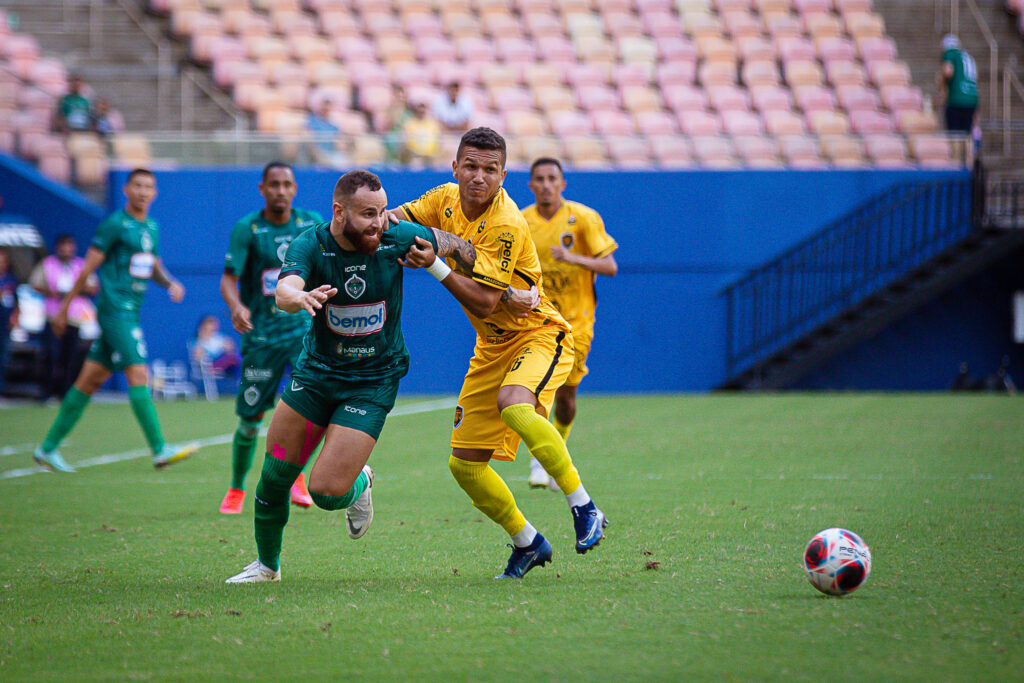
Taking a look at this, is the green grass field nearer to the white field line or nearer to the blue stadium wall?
the white field line

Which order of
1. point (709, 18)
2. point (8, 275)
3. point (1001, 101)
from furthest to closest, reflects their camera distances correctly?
point (709, 18) → point (1001, 101) → point (8, 275)

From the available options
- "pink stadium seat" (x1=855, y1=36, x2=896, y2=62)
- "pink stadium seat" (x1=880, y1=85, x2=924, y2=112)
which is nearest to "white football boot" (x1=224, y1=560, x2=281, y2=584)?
"pink stadium seat" (x1=880, y1=85, x2=924, y2=112)

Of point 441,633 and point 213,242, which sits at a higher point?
point 441,633

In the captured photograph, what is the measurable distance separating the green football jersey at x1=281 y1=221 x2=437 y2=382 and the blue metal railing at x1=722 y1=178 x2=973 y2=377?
14480 millimetres

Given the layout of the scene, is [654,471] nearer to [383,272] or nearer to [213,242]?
[383,272]

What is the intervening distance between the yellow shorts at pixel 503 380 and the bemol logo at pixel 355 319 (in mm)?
703

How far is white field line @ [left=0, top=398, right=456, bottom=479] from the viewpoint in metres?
9.62

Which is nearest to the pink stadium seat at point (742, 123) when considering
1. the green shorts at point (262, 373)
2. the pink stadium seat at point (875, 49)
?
the pink stadium seat at point (875, 49)

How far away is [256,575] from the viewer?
16.9ft

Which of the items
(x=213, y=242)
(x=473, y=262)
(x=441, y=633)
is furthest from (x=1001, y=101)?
(x=441, y=633)

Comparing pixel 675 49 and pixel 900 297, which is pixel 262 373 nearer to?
pixel 900 297

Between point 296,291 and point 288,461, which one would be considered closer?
point 296,291

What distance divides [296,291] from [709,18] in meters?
20.5

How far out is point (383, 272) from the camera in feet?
16.5
